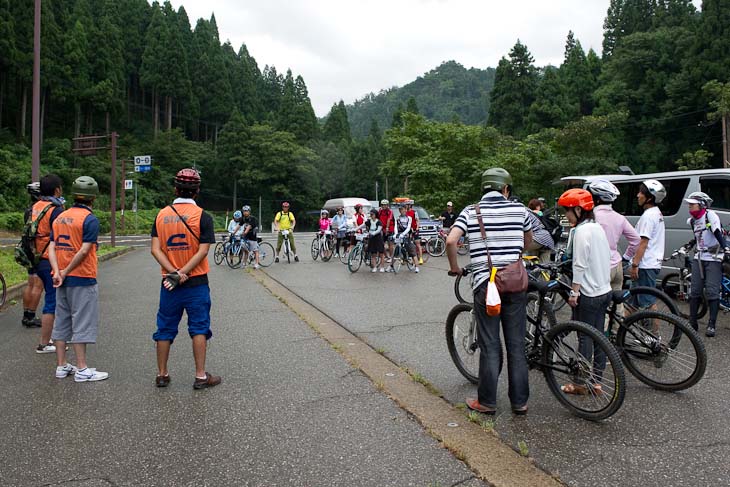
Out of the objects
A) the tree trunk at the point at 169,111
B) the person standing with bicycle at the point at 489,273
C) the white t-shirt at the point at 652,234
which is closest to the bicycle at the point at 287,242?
the white t-shirt at the point at 652,234

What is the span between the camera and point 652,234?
241 inches

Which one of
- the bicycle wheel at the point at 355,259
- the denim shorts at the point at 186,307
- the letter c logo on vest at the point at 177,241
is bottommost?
the bicycle wheel at the point at 355,259

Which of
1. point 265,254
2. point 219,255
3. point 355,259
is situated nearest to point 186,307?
point 355,259

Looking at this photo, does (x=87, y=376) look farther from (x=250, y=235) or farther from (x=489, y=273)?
(x=250, y=235)

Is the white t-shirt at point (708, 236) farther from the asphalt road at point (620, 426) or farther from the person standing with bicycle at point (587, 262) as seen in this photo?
the person standing with bicycle at point (587, 262)

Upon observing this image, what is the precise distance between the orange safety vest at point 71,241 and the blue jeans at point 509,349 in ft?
11.4

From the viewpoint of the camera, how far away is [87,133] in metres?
57.2

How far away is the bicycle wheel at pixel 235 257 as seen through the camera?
1611 cm

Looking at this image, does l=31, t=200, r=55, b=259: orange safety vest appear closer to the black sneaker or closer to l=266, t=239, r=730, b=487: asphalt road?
the black sneaker

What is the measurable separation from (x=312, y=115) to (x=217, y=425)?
228 feet

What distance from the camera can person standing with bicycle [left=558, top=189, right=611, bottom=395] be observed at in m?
4.27

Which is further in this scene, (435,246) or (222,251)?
(435,246)

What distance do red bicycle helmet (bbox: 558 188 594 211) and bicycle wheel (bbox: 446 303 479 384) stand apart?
1.16 m

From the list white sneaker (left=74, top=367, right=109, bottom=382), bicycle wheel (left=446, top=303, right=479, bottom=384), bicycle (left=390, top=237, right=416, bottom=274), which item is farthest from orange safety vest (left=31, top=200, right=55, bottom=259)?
bicycle (left=390, top=237, right=416, bottom=274)
